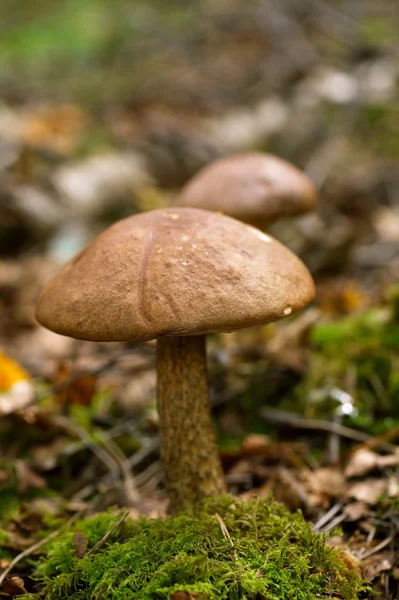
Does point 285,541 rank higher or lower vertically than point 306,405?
higher

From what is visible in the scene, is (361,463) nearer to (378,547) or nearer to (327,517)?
(327,517)

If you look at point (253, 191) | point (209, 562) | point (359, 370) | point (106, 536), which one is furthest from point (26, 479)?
point (253, 191)

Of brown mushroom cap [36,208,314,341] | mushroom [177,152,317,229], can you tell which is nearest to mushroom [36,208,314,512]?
brown mushroom cap [36,208,314,341]

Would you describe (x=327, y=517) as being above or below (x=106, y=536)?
below

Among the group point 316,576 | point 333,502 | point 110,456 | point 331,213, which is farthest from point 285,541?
point 331,213

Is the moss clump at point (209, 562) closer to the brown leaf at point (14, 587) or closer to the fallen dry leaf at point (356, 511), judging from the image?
the brown leaf at point (14, 587)

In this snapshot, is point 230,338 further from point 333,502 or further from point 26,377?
point 333,502

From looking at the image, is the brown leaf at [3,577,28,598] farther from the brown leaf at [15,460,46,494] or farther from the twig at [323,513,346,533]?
the twig at [323,513,346,533]
